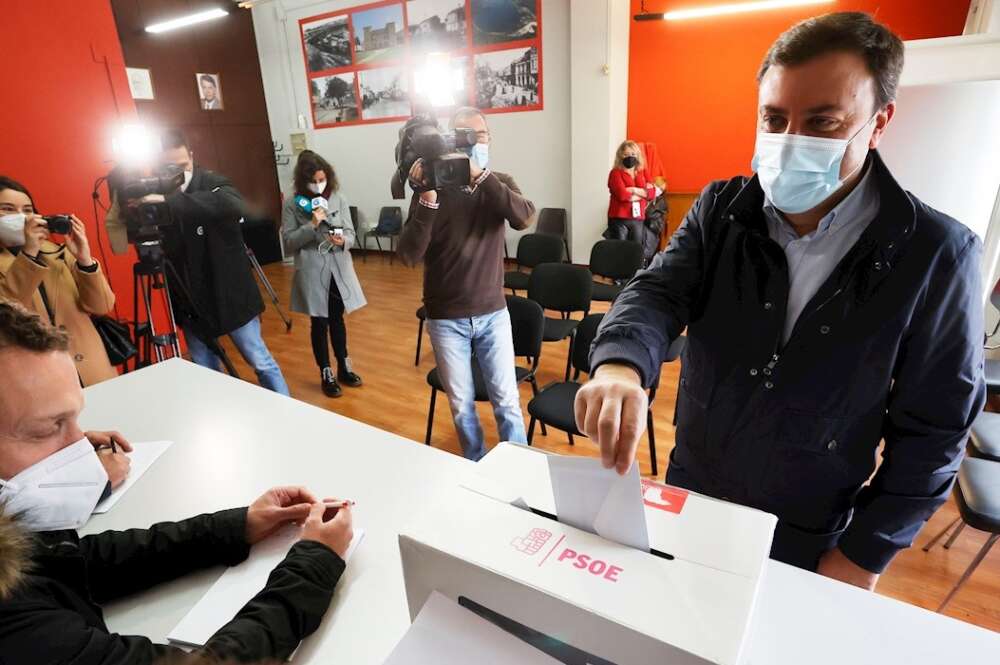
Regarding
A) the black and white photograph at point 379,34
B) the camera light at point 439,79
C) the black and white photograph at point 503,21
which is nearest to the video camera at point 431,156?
the black and white photograph at point 503,21

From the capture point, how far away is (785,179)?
1000mm

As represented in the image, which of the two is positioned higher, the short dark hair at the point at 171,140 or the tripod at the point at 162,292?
the short dark hair at the point at 171,140

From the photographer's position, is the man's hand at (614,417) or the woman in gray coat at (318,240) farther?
the woman in gray coat at (318,240)

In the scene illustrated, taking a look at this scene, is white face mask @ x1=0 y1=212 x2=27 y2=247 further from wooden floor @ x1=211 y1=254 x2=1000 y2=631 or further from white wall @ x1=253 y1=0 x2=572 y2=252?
white wall @ x1=253 y1=0 x2=572 y2=252

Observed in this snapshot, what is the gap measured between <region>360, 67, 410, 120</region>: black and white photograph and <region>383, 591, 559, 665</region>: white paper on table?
732cm

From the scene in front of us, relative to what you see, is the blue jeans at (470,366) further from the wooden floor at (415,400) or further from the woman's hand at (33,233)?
the woman's hand at (33,233)

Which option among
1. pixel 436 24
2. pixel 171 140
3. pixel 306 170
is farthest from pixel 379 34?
pixel 171 140

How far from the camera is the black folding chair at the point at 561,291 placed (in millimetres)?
3182

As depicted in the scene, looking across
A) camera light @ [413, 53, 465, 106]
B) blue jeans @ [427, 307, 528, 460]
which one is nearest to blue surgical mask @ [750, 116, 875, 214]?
blue jeans @ [427, 307, 528, 460]

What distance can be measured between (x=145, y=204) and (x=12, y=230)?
0.45m

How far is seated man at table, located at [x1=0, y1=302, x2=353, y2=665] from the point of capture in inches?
26.9

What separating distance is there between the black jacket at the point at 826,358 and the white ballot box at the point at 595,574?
332 mm

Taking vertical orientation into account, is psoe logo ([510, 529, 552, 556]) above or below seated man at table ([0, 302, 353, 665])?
above

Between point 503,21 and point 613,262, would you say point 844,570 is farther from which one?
point 503,21
